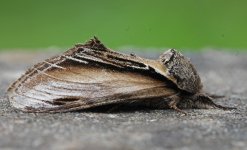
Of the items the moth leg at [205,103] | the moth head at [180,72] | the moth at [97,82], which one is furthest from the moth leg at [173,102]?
the moth leg at [205,103]

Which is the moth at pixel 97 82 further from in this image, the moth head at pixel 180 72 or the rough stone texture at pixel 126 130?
the rough stone texture at pixel 126 130

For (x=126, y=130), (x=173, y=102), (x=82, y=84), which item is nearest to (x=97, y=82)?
(x=82, y=84)

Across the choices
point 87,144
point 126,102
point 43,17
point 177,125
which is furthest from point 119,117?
point 43,17

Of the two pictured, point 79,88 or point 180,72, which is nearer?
point 79,88

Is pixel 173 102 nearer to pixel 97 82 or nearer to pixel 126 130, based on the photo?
pixel 97 82

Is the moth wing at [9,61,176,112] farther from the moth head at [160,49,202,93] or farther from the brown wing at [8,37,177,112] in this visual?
the moth head at [160,49,202,93]

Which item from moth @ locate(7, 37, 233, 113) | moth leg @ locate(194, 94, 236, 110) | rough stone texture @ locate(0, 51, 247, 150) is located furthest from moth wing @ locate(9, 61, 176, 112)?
moth leg @ locate(194, 94, 236, 110)

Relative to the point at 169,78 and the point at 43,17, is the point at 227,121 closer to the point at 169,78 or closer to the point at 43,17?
the point at 169,78

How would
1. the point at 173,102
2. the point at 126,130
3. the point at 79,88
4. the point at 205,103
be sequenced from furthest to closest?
1. the point at 205,103
2. the point at 173,102
3. the point at 79,88
4. the point at 126,130
